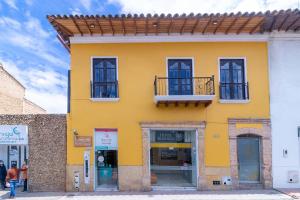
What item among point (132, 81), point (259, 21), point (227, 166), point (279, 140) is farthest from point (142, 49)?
point (279, 140)

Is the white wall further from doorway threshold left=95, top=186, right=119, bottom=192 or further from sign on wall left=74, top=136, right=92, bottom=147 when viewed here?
sign on wall left=74, top=136, right=92, bottom=147

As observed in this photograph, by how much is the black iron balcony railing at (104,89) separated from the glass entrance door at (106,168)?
2430mm

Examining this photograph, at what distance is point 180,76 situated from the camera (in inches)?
546

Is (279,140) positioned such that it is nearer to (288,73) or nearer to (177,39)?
(288,73)

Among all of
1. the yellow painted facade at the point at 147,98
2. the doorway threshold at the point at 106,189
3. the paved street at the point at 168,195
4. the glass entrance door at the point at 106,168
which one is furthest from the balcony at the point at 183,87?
the doorway threshold at the point at 106,189

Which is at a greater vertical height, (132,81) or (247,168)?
(132,81)

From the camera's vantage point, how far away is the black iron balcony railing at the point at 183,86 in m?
13.6

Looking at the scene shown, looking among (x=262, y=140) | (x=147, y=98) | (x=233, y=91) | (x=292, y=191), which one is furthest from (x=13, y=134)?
(x=292, y=191)

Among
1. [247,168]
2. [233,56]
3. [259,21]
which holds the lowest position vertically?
[247,168]

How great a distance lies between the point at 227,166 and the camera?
13430 mm

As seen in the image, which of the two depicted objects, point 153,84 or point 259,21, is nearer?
point 259,21

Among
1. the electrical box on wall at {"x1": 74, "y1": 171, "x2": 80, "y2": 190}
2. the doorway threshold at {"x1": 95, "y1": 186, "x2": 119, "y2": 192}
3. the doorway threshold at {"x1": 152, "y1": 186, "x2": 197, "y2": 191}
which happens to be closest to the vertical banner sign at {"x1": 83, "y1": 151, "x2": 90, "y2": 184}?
the electrical box on wall at {"x1": 74, "y1": 171, "x2": 80, "y2": 190}

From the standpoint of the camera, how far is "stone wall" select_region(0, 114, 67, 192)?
44.0 ft

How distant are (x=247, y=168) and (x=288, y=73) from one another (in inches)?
179
